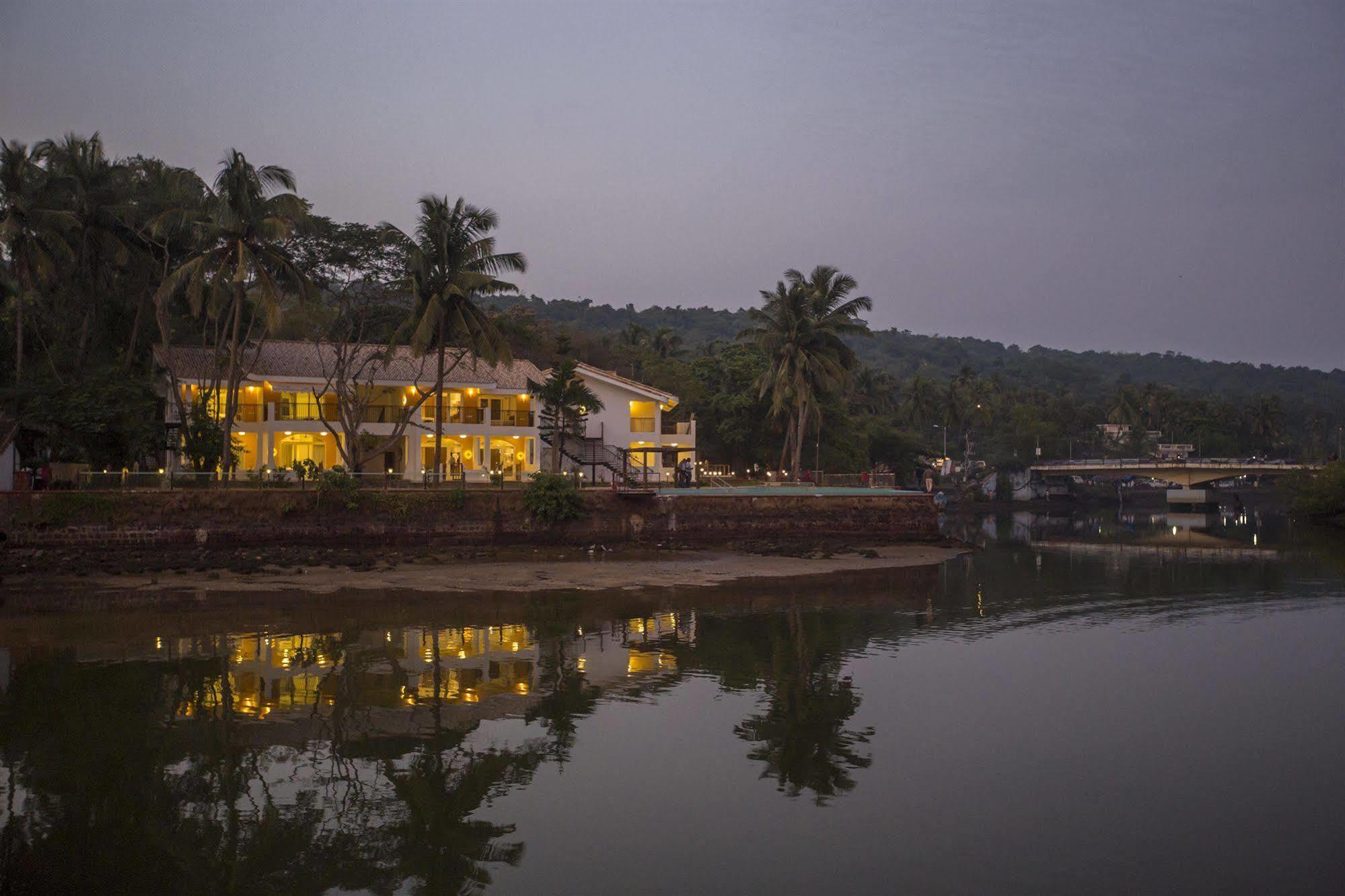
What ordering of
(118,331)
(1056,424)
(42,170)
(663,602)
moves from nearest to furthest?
(663,602) < (42,170) < (118,331) < (1056,424)

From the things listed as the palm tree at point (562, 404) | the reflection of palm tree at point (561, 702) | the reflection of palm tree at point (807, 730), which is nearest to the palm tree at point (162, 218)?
the palm tree at point (562, 404)

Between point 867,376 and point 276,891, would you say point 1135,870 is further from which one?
point 867,376

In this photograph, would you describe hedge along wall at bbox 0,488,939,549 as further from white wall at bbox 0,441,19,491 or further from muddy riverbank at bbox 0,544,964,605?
white wall at bbox 0,441,19,491

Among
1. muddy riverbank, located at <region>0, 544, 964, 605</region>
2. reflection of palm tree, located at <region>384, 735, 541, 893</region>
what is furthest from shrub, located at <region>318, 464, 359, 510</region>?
reflection of palm tree, located at <region>384, 735, 541, 893</region>

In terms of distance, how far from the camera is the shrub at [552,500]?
128ft

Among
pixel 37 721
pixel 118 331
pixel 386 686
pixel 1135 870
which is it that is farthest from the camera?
pixel 118 331

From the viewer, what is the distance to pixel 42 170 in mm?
39438

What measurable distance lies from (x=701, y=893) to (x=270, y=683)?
1076 cm

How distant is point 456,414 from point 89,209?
677 inches

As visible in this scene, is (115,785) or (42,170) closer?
(115,785)

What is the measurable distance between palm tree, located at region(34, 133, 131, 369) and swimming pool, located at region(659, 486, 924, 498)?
944 inches

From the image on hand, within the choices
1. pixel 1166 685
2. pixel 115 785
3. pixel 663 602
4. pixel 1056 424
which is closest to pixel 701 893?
pixel 115 785

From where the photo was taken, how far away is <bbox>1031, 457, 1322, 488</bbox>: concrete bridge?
88.8 m

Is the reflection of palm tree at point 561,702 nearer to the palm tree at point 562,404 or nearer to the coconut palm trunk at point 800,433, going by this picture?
the palm tree at point 562,404
